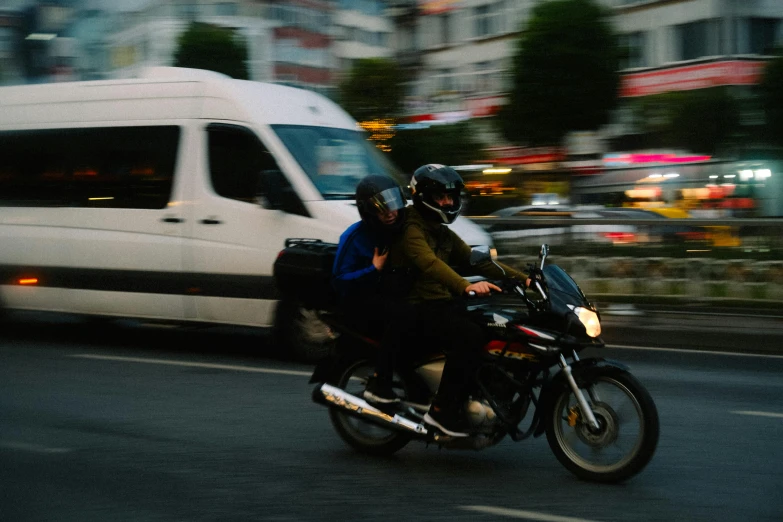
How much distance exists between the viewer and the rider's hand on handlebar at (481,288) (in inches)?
210

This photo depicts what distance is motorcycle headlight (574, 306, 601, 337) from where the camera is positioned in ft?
17.5

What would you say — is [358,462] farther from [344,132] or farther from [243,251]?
[344,132]

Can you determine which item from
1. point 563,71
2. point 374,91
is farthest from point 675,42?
point 374,91

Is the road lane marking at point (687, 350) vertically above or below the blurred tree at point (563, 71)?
below

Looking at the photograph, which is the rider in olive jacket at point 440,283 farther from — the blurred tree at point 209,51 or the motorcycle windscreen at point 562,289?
the blurred tree at point 209,51

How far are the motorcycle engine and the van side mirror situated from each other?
13.1ft

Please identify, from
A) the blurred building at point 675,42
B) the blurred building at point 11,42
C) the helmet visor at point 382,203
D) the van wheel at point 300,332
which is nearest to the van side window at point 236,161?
the van wheel at point 300,332

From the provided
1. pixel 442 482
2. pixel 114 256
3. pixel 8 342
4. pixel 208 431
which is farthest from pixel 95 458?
pixel 8 342

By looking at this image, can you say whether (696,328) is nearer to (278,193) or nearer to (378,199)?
(278,193)

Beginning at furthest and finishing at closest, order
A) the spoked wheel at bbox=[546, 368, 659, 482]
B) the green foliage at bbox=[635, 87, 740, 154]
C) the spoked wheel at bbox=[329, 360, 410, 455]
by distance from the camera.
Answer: the green foliage at bbox=[635, 87, 740, 154] < the spoked wheel at bbox=[329, 360, 410, 455] < the spoked wheel at bbox=[546, 368, 659, 482]

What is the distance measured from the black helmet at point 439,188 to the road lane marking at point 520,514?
1365mm

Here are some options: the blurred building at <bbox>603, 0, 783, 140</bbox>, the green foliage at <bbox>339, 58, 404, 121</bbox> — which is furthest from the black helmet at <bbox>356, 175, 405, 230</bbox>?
the blurred building at <bbox>603, 0, 783, 140</bbox>

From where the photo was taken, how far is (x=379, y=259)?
19.0ft

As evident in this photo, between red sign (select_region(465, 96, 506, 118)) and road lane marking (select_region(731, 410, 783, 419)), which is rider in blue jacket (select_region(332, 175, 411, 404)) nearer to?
road lane marking (select_region(731, 410, 783, 419))
